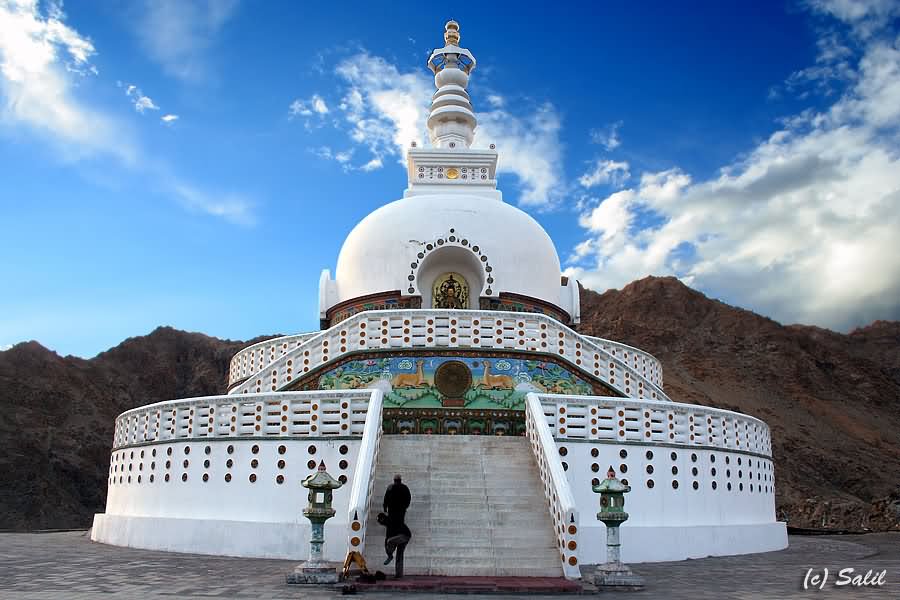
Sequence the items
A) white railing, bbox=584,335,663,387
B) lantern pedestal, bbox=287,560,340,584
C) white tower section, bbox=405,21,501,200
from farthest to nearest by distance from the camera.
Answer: white tower section, bbox=405,21,501,200 → white railing, bbox=584,335,663,387 → lantern pedestal, bbox=287,560,340,584

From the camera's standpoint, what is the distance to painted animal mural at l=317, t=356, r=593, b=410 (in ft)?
46.5

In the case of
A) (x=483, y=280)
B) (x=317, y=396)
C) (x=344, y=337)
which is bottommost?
(x=317, y=396)

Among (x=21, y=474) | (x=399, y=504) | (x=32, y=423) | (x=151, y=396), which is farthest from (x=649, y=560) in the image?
(x=151, y=396)

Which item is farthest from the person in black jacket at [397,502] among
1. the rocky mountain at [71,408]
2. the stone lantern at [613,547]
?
the rocky mountain at [71,408]

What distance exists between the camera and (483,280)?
1747 cm

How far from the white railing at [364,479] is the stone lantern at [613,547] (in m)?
2.77

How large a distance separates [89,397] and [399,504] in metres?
40.3

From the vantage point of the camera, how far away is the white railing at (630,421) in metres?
12.1

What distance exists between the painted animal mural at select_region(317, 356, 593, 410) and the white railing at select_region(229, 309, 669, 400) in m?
0.25

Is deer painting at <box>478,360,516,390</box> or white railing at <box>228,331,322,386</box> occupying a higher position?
white railing at <box>228,331,322,386</box>

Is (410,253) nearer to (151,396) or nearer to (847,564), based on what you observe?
(847,564)

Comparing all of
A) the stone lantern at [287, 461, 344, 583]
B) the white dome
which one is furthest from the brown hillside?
the stone lantern at [287, 461, 344, 583]

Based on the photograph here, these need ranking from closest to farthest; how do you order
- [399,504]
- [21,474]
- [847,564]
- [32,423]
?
[399,504]
[847,564]
[21,474]
[32,423]

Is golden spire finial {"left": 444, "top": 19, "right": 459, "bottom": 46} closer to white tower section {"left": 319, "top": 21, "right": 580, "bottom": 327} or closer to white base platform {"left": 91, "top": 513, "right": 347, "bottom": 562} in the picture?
white tower section {"left": 319, "top": 21, "right": 580, "bottom": 327}
